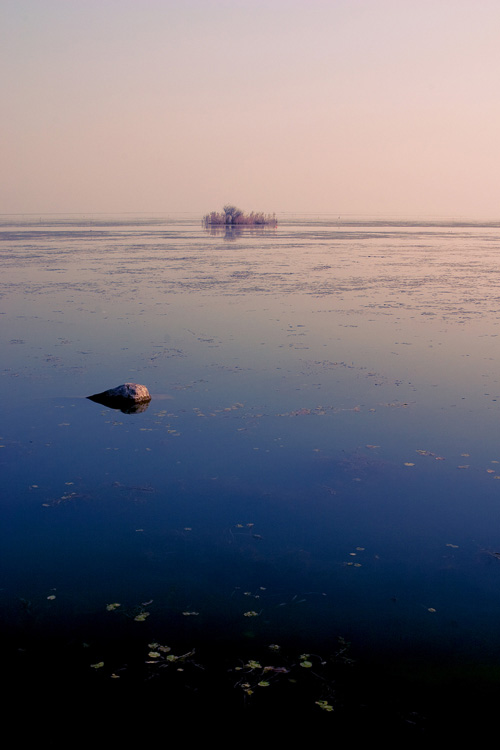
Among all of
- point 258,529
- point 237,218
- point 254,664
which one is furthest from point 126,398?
point 237,218

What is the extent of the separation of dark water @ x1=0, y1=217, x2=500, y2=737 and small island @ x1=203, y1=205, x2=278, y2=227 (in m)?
96.0

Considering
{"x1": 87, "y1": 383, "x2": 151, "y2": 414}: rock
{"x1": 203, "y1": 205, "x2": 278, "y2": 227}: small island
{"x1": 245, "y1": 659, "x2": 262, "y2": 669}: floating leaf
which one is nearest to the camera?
{"x1": 245, "y1": 659, "x2": 262, "y2": 669}: floating leaf

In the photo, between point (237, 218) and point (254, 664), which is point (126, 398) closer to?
point (254, 664)

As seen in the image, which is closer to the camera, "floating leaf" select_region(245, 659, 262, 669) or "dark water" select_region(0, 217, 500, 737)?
"dark water" select_region(0, 217, 500, 737)

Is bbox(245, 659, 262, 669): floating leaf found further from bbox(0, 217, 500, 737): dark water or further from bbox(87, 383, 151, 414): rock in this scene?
bbox(87, 383, 151, 414): rock

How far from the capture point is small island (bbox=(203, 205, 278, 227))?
109875 millimetres

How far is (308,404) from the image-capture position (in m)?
12.0

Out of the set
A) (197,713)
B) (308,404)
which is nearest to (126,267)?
(308,404)

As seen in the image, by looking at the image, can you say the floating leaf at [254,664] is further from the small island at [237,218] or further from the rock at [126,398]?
the small island at [237,218]

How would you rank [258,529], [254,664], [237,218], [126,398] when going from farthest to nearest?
Result: [237,218] → [126,398] → [258,529] → [254,664]

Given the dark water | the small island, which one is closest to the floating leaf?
the dark water

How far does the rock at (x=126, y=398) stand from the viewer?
1195 centimetres

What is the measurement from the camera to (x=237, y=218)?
112 metres

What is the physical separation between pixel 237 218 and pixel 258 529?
108 m
